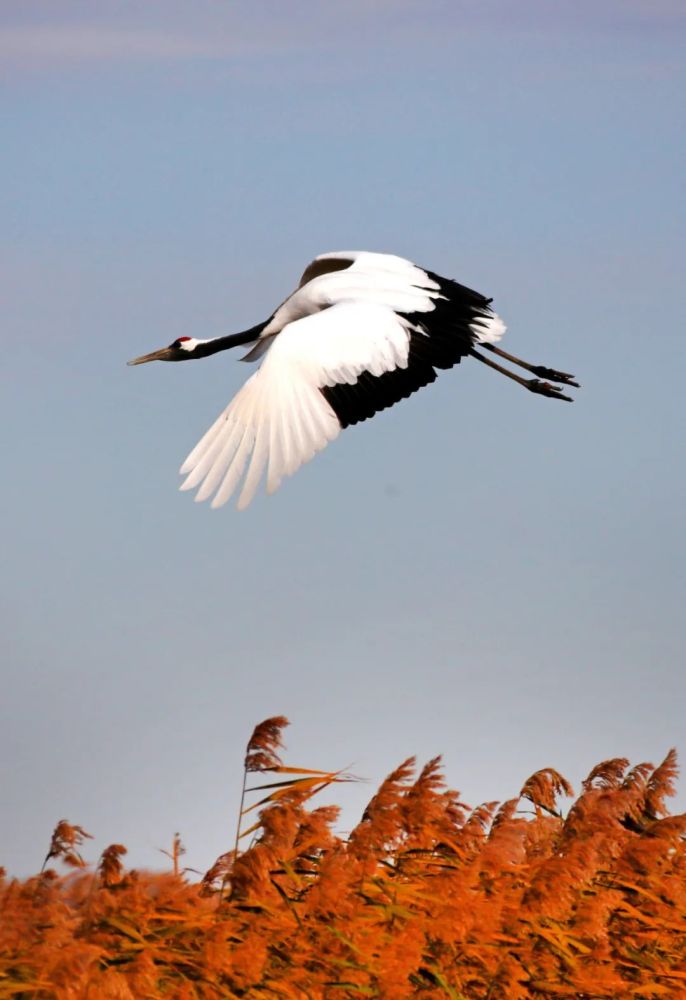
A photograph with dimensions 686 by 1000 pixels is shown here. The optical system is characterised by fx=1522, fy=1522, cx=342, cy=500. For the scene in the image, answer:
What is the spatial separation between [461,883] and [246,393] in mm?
2587

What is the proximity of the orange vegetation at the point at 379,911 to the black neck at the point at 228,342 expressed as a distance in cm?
394

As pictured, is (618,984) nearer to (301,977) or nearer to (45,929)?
(301,977)

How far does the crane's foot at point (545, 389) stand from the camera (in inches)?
363

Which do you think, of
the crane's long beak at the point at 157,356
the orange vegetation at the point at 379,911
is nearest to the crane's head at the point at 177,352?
the crane's long beak at the point at 157,356

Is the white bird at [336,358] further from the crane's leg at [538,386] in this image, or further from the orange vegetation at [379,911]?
the orange vegetation at [379,911]

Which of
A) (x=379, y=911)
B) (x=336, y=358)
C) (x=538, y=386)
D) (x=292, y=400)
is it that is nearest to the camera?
(x=379, y=911)

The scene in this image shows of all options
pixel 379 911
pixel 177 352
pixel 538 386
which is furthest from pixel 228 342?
pixel 379 911

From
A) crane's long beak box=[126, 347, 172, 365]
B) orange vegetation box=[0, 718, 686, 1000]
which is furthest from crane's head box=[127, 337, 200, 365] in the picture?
orange vegetation box=[0, 718, 686, 1000]

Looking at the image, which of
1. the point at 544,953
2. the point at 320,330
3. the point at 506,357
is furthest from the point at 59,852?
the point at 506,357

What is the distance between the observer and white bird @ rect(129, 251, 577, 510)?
6.30 m

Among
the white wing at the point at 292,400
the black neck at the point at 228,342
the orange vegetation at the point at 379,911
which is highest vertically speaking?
the black neck at the point at 228,342

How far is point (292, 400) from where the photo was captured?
6.57 metres

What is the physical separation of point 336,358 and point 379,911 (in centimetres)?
283

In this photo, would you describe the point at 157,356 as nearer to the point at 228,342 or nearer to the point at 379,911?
the point at 228,342
